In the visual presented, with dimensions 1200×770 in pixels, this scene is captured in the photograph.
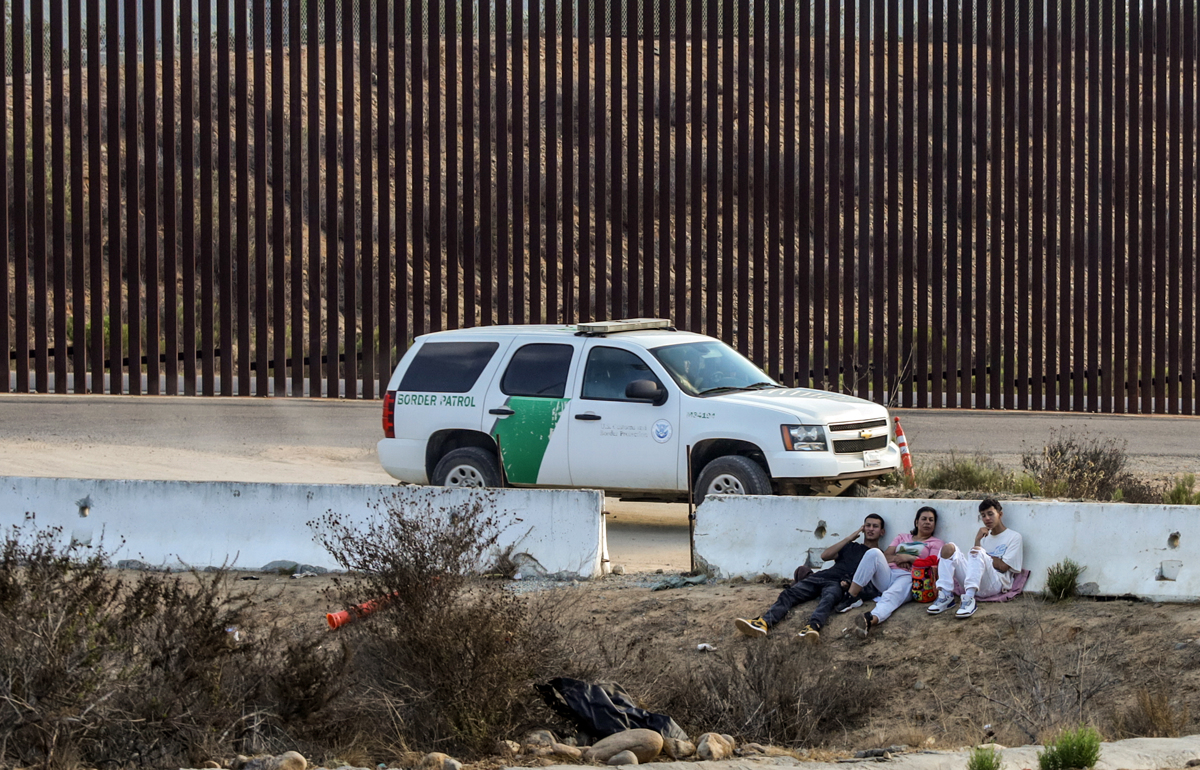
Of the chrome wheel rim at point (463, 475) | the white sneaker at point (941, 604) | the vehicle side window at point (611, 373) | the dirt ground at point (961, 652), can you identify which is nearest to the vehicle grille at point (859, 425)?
the vehicle side window at point (611, 373)

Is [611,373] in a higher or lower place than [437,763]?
higher

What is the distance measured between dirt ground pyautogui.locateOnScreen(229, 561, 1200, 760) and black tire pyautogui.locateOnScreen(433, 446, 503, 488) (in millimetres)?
1945

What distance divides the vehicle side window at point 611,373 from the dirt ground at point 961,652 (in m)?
2.27

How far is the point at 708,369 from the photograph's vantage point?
38.9 ft

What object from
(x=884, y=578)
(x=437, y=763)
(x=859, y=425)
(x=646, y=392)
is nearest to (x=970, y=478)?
(x=859, y=425)

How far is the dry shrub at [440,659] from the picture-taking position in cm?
668

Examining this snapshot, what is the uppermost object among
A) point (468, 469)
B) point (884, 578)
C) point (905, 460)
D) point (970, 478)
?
point (468, 469)

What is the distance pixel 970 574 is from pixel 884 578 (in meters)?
0.61

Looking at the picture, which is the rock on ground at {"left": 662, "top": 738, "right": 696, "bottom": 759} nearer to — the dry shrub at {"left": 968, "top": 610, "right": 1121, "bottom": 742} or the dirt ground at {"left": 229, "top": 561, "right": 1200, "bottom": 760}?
the dirt ground at {"left": 229, "top": 561, "right": 1200, "bottom": 760}

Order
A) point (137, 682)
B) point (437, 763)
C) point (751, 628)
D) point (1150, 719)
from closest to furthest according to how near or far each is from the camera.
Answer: point (437, 763), point (137, 682), point (1150, 719), point (751, 628)

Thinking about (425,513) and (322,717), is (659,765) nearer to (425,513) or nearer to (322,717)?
(322,717)

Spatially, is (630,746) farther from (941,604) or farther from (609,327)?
(609,327)

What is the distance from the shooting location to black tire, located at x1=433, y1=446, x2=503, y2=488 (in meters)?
11.6

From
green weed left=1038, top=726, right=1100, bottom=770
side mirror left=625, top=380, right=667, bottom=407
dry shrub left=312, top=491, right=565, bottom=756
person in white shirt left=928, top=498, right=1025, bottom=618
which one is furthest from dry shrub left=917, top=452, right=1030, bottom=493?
green weed left=1038, top=726, right=1100, bottom=770
